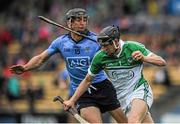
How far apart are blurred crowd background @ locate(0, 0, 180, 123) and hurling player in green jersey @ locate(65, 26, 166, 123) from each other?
28.4ft

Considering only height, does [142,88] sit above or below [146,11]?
below

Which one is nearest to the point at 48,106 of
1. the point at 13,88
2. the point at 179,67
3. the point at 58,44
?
the point at 13,88

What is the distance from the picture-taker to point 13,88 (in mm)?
19938

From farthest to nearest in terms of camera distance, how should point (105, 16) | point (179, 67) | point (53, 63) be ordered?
1. point (105, 16)
2. point (53, 63)
3. point (179, 67)

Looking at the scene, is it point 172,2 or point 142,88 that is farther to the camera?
point 172,2

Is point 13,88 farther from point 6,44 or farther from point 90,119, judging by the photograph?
point 90,119

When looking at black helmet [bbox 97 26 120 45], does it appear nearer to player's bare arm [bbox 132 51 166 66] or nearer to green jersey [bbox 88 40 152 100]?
green jersey [bbox 88 40 152 100]

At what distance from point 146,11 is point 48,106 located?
5.44 meters

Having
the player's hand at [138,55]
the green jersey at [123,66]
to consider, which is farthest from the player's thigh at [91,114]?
the player's hand at [138,55]

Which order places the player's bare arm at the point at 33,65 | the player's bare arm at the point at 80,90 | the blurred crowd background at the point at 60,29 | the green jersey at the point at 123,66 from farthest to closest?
the blurred crowd background at the point at 60,29, the player's bare arm at the point at 33,65, the player's bare arm at the point at 80,90, the green jersey at the point at 123,66

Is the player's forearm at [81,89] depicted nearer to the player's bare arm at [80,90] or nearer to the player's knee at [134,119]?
the player's bare arm at [80,90]

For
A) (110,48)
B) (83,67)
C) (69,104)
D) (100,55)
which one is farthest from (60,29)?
(110,48)

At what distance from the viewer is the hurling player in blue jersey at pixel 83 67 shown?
37.6 feet

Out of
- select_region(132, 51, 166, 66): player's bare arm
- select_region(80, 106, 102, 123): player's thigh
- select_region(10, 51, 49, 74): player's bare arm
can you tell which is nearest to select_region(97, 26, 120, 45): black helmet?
select_region(132, 51, 166, 66): player's bare arm
